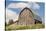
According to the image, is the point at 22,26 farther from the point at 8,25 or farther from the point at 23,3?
the point at 23,3

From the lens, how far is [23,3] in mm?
1376

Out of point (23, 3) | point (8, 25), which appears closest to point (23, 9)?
point (23, 3)

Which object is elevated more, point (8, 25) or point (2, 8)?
point (2, 8)

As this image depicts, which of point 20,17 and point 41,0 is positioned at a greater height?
point 41,0

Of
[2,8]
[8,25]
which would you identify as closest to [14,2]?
[2,8]

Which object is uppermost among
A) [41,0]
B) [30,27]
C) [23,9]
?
[41,0]

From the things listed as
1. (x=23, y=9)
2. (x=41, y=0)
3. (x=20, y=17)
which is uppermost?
(x=41, y=0)

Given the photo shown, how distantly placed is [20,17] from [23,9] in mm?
114

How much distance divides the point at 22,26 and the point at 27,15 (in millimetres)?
160

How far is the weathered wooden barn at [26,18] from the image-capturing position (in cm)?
136

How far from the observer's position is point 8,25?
1.35 metres

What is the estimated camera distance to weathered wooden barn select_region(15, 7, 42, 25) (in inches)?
53.6

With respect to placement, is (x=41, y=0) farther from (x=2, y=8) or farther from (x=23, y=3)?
(x=2, y=8)

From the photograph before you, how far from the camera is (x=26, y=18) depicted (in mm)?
1371
